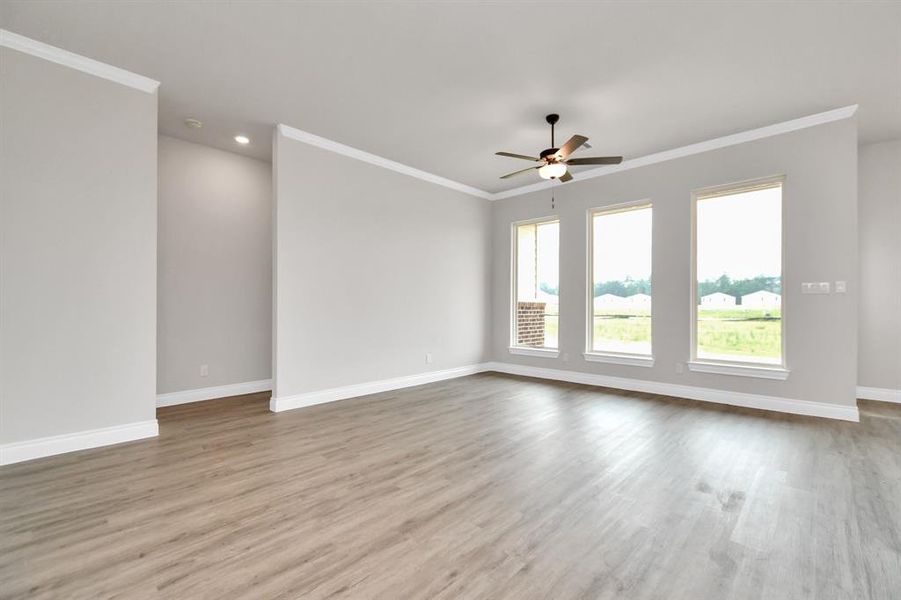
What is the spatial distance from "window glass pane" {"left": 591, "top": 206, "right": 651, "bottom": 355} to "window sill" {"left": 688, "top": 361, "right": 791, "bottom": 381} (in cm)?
61

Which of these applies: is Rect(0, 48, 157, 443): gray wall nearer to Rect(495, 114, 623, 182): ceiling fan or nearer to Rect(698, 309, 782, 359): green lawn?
Rect(495, 114, 623, 182): ceiling fan

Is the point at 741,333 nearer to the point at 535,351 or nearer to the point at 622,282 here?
the point at 622,282

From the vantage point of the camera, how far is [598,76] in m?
3.28

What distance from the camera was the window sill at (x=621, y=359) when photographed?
5.12m

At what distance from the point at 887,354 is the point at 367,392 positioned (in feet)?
21.2

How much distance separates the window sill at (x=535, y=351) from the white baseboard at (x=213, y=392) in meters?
3.89

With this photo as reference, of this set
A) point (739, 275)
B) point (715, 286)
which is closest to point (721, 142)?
point (739, 275)

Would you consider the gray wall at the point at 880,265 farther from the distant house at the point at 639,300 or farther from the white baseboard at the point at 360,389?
the white baseboard at the point at 360,389

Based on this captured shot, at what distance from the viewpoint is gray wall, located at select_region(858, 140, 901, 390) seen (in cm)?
461

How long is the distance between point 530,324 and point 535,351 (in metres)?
0.54

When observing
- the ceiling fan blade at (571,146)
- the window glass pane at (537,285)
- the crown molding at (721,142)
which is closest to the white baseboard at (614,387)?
the window glass pane at (537,285)

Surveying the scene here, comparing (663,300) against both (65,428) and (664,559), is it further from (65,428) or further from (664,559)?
(65,428)

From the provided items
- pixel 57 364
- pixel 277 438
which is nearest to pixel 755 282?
pixel 277 438

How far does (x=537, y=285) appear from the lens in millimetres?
6527
